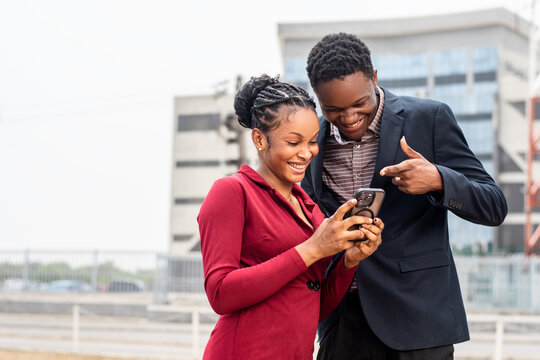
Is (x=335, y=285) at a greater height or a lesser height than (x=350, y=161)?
lesser

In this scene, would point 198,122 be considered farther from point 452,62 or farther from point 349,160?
point 349,160

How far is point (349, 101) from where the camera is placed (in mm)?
2395


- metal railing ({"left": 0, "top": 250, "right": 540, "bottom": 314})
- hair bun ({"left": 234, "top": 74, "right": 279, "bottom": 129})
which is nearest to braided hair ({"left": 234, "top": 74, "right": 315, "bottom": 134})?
hair bun ({"left": 234, "top": 74, "right": 279, "bottom": 129})

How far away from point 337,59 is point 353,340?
3.82 ft

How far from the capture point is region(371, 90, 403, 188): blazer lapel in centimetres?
248

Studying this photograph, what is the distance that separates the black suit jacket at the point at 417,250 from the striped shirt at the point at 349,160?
0.11 metres

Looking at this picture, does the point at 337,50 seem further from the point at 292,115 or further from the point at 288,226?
the point at 288,226

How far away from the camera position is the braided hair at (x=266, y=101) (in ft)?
7.01

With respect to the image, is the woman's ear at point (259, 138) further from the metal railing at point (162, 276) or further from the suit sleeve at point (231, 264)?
the metal railing at point (162, 276)

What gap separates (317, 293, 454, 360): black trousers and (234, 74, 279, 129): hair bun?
926 mm

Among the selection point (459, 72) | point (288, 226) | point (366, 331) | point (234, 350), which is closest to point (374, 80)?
point (288, 226)

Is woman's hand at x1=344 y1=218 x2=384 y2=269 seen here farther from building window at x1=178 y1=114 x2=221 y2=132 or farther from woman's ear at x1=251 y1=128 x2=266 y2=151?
building window at x1=178 y1=114 x2=221 y2=132

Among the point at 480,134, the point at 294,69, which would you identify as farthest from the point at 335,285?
the point at 294,69

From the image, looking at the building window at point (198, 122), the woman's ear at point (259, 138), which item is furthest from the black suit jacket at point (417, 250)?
the building window at point (198, 122)
